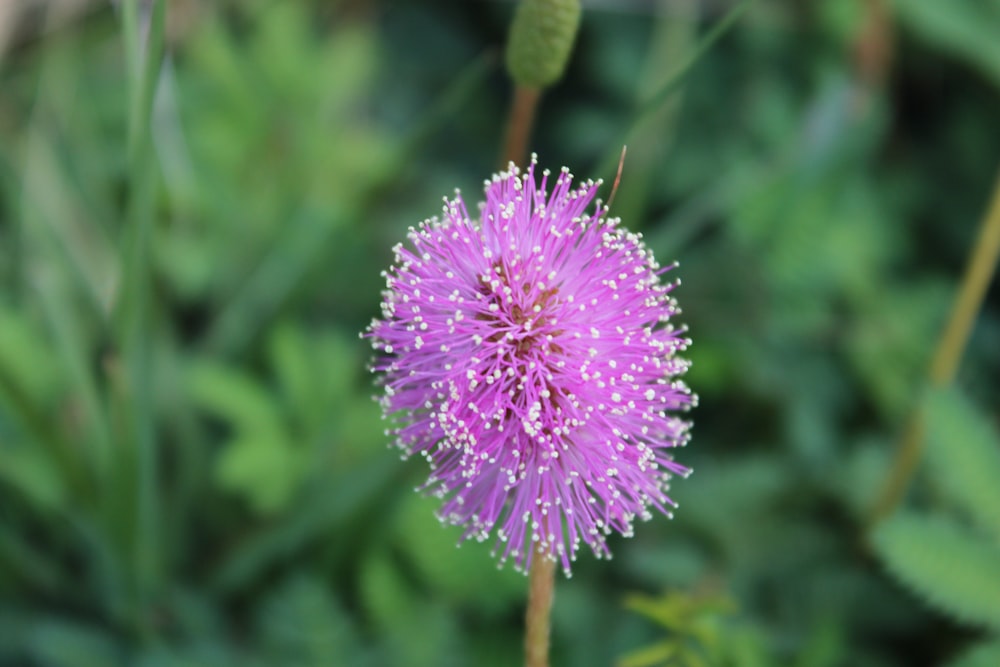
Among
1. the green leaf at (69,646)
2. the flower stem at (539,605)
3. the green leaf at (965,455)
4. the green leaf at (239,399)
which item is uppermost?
the green leaf at (239,399)

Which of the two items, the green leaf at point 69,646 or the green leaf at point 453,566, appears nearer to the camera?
the green leaf at point 69,646

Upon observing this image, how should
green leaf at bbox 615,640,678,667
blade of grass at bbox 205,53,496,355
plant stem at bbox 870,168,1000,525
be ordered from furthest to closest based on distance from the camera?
blade of grass at bbox 205,53,496,355
plant stem at bbox 870,168,1000,525
green leaf at bbox 615,640,678,667

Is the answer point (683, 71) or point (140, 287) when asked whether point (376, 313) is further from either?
point (683, 71)

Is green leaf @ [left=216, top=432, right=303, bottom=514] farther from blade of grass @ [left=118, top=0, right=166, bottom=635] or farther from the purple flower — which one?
the purple flower

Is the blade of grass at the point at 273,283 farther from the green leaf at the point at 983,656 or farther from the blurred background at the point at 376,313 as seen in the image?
the green leaf at the point at 983,656

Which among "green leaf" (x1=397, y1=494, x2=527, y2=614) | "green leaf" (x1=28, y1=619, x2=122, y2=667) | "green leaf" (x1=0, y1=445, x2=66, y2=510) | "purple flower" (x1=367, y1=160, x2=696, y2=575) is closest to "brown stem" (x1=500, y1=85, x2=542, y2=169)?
"purple flower" (x1=367, y1=160, x2=696, y2=575)

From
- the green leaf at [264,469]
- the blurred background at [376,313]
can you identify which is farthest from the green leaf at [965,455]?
the green leaf at [264,469]

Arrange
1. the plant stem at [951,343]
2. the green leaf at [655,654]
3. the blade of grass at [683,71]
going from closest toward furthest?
1. the blade of grass at [683,71]
2. the green leaf at [655,654]
3. the plant stem at [951,343]

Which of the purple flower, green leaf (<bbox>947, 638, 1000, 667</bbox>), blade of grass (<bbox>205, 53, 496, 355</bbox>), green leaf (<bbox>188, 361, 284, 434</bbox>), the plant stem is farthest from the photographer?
blade of grass (<bbox>205, 53, 496, 355</bbox>)
